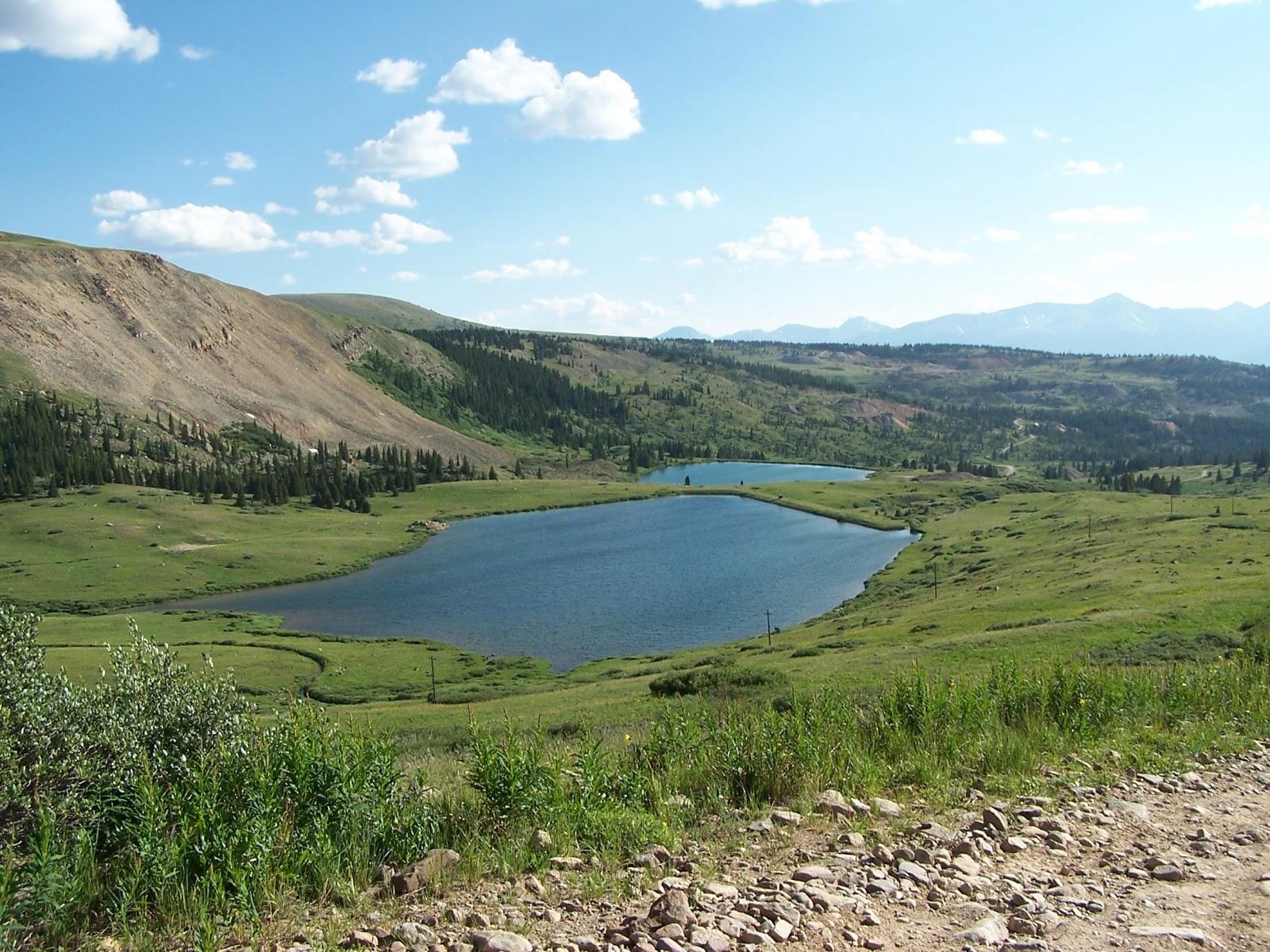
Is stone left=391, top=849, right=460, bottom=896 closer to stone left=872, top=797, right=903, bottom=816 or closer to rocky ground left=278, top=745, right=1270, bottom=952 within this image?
rocky ground left=278, top=745, right=1270, bottom=952

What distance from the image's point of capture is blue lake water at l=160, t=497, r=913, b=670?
86.2 metres

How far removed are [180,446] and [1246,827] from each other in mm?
209240

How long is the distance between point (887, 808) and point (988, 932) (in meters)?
3.31

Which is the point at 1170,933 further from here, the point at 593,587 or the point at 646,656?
the point at 593,587

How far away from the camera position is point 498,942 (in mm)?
8133

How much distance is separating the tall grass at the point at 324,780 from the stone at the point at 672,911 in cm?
172

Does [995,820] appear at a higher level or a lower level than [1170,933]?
lower

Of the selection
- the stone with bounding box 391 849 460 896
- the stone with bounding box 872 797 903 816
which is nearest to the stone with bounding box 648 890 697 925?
the stone with bounding box 391 849 460 896

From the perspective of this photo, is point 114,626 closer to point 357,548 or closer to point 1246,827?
point 357,548

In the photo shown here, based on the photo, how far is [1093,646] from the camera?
115 ft

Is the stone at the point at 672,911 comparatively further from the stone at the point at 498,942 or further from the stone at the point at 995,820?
the stone at the point at 995,820

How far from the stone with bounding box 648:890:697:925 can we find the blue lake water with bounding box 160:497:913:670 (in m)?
65.9

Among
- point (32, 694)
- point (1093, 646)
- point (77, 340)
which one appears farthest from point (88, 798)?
point (77, 340)

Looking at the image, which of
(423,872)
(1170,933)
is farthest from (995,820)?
(423,872)
